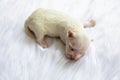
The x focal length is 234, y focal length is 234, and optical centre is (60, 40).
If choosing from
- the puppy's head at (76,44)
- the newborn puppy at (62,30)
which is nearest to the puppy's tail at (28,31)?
the newborn puppy at (62,30)

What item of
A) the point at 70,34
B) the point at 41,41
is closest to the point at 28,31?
the point at 41,41

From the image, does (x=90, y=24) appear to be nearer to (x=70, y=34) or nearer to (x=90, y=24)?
(x=90, y=24)

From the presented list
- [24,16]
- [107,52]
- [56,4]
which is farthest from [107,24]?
[24,16]

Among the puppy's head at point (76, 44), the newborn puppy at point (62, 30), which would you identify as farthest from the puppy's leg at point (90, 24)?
the puppy's head at point (76, 44)

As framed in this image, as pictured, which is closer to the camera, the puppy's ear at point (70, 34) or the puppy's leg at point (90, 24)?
the puppy's ear at point (70, 34)

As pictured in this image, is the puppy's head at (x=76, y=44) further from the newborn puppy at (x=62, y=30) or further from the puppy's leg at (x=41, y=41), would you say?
the puppy's leg at (x=41, y=41)

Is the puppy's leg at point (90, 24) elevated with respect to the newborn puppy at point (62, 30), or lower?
lower

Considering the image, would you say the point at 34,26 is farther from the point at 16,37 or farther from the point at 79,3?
the point at 79,3
